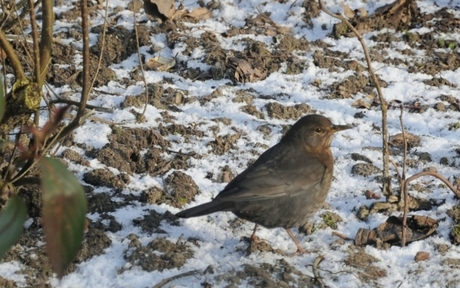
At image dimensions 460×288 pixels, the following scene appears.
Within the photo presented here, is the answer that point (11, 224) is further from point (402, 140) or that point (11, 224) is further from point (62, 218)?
point (402, 140)

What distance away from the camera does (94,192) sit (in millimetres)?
4473

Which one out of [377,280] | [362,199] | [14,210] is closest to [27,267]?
[14,210]

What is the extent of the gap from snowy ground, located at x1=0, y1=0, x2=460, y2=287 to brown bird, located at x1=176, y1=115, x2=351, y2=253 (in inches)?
9.0

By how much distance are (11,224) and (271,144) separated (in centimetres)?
313

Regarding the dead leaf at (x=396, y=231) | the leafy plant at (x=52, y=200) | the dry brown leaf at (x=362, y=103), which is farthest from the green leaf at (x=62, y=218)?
the dry brown leaf at (x=362, y=103)

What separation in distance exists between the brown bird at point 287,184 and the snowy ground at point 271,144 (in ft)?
0.75

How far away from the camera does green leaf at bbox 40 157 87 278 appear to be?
1.86 meters

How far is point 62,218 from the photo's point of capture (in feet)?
6.25

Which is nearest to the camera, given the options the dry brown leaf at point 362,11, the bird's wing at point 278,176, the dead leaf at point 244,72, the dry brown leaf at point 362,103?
the bird's wing at point 278,176

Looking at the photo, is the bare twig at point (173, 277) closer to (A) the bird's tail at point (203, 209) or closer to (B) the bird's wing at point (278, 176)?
(A) the bird's tail at point (203, 209)

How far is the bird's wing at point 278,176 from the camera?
4191 mm

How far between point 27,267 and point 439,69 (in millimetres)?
4154

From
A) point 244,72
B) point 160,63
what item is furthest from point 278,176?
point 160,63

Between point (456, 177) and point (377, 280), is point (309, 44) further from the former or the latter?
point (377, 280)
